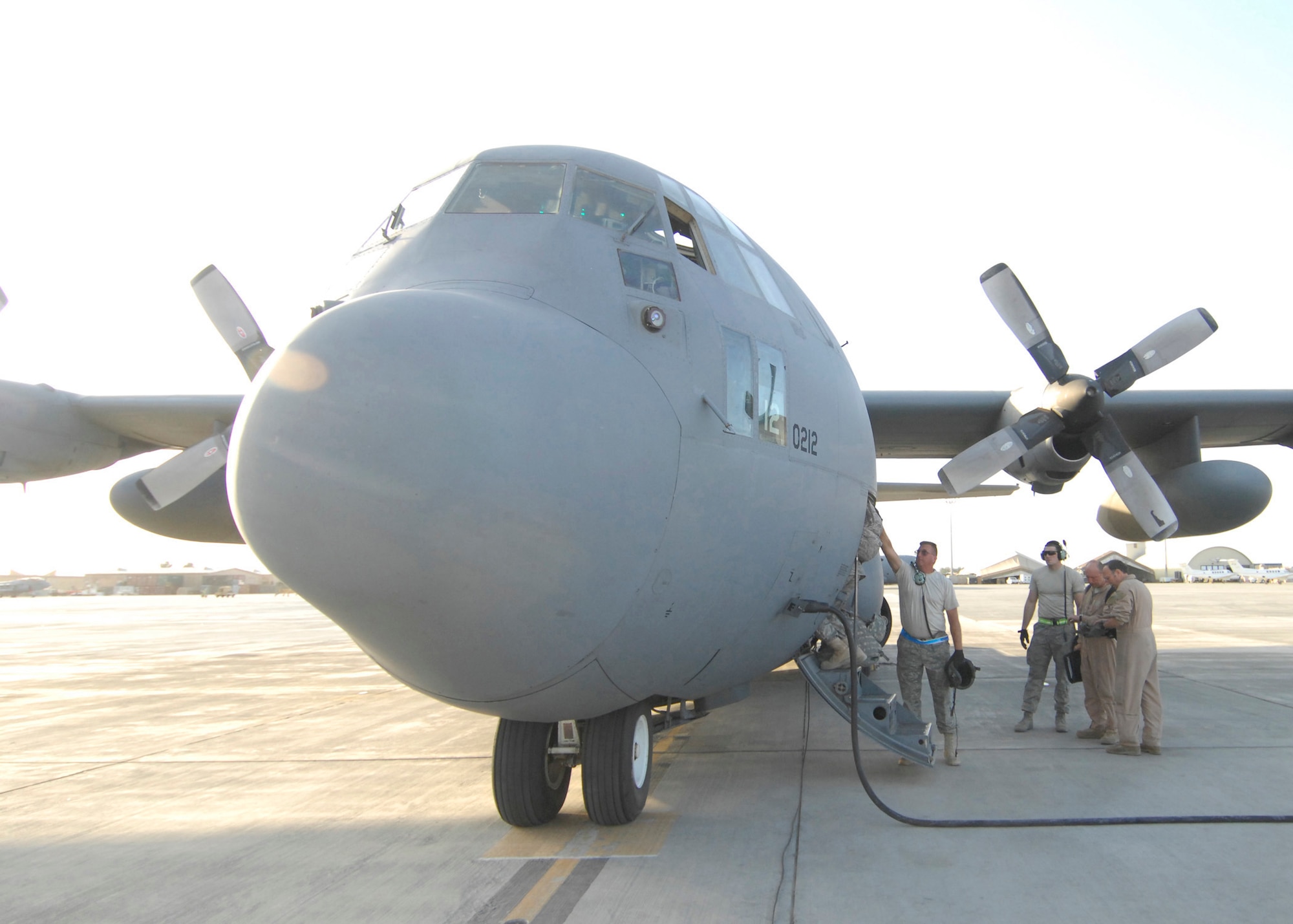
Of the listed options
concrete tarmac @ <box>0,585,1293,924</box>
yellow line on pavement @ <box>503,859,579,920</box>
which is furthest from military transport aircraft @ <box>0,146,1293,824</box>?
concrete tarmac @ <box>0,585,1293,924</box>

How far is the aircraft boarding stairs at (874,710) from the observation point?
653cm

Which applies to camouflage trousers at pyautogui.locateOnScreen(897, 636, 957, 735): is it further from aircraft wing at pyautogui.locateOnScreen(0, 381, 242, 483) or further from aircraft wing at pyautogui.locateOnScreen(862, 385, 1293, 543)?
aircraft wing at pyautogui.locateOnScreen(0, 381, 242, 483)

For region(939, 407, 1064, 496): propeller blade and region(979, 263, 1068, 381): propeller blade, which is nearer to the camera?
region(939, 407, 1064, 496): propeller blade

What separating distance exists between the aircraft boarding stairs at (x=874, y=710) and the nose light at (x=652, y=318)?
11.2 ft

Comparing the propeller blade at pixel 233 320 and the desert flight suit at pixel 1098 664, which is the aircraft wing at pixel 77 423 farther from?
the desert flight suit at pixel 1098 664

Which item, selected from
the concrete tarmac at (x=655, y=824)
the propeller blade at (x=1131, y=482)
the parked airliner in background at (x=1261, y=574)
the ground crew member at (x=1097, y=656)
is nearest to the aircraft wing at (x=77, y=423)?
the concrete tarmac at (x=655, y=824)

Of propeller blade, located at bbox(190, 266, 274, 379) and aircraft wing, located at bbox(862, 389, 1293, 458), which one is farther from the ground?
propeller blade, located at bbox(190, 266, 274, 379)

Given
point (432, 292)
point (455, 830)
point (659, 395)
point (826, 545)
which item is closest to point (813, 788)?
point (826, 545)

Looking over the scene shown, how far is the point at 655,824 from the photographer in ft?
18.3

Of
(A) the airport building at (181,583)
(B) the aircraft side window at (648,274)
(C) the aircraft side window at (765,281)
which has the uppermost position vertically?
(C) the aircraft side window at (765,281)

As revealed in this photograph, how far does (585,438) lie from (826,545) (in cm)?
267

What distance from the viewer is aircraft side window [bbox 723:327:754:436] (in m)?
4.70

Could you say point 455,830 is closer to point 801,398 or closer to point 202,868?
point 202,868

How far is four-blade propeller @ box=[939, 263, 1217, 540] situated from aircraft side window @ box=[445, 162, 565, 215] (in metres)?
5.84
